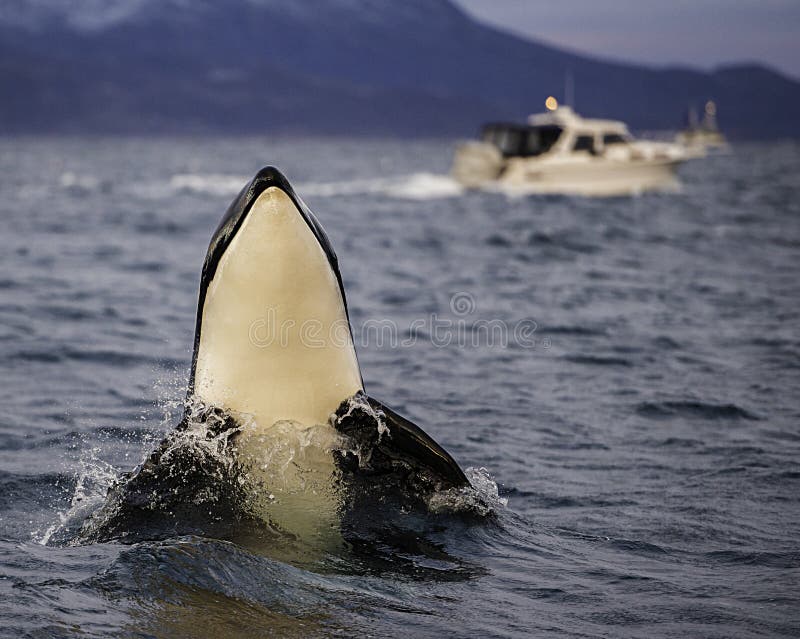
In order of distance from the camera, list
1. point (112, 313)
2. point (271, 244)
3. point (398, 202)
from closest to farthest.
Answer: point (271, 244) → point (112, 313) → point (398, 202)

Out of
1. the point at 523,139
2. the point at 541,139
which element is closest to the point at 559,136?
the point at 541,139

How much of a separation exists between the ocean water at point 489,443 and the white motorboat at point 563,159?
20.1 metres

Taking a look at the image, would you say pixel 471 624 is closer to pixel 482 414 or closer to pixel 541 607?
pixel 541 607

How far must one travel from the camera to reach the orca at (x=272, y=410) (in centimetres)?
612

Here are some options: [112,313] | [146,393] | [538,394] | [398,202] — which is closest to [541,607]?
[538,394]

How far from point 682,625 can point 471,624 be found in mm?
986

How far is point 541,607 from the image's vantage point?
5.30 meters

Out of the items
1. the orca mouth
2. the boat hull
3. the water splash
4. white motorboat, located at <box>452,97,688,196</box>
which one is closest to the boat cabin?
white motorboat, located at <box>452,97,688,196</box>

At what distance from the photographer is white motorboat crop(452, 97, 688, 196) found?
43000 millimetres

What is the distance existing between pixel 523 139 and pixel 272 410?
128ft

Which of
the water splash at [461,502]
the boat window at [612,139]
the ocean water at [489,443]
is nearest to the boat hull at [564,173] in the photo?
the boat window at [612,139]

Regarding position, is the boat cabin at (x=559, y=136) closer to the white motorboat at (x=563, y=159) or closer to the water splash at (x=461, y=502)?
the white motorboat at (x=563, y=159)

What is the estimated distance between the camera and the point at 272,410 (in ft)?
21.0

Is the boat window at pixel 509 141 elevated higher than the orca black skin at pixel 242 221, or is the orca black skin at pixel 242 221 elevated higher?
the boat window at pixel 509 141
